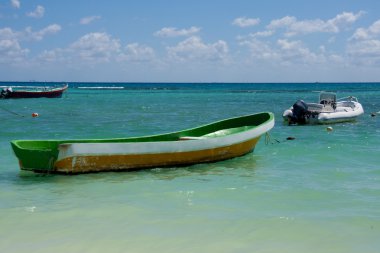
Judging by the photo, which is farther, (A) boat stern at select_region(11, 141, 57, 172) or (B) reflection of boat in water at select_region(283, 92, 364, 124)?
(B) reflection of boat in water at select_region(283, 92, 364, 124)

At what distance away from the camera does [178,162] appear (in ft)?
A: 41.4

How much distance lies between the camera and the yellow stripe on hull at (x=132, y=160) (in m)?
11.4

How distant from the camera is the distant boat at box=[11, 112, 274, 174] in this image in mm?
11289

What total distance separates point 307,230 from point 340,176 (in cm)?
455

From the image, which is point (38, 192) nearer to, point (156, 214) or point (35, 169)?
point (35, 169)

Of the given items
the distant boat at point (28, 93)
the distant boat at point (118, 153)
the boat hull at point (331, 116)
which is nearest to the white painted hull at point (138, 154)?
the distant boat at point (118, 153)

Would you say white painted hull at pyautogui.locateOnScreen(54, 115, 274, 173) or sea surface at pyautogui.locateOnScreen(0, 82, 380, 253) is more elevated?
white painted hull at pyautogui.locateOnScreen(54, 115, 274, 173)

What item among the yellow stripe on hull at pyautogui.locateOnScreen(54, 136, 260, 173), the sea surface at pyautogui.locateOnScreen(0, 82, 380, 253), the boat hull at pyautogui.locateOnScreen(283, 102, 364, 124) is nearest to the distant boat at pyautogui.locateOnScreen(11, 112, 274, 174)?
the yellow stripe on hull at pyautogui.locateOnScreen(54, 136, 260, 173)

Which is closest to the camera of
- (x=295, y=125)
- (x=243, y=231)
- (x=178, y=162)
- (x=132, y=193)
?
(x=243, y=231)

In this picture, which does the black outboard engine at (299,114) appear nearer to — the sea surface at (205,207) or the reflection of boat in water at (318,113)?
the reflection of boat in water at (318,113)

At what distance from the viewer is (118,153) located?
11.8m

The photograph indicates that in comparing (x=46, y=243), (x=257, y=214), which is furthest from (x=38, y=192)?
(x=257, y=214)

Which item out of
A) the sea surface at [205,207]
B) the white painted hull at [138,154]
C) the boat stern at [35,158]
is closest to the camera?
the sea surface at [205,207]

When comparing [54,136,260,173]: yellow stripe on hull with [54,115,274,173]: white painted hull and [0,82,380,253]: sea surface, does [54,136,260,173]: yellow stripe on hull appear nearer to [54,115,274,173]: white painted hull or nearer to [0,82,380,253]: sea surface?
[54,115,274,173]: white painted hull
